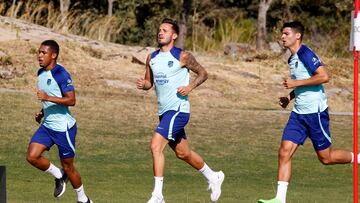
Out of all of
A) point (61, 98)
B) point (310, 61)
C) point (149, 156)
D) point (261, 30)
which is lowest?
point (149, 156)

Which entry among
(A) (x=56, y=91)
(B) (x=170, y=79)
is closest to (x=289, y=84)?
(B) (x=170, y=79)

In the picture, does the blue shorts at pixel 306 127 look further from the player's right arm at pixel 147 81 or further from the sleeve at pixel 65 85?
the sleeve at pixel 65 85

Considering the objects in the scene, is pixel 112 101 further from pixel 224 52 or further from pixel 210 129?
pixel 224 52

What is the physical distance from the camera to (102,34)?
3297 cm

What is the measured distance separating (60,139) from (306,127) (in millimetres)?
2760

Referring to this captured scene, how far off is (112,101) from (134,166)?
23.2ft

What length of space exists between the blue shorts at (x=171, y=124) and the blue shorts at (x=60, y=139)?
978 millimetres

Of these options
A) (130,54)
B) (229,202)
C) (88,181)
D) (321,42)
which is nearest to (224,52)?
(130,54)

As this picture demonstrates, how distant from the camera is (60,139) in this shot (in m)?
13.0

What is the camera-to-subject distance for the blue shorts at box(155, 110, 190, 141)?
42.6ft

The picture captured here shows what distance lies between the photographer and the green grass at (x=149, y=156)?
52.5ft

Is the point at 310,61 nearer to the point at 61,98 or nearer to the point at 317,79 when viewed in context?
the point at 317,79

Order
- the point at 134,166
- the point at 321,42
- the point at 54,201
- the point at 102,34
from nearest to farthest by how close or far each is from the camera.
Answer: the point at 54,201
the point at 134,166
the point at 102,34
the point at 321,42

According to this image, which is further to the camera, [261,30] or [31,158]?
[261,30]
